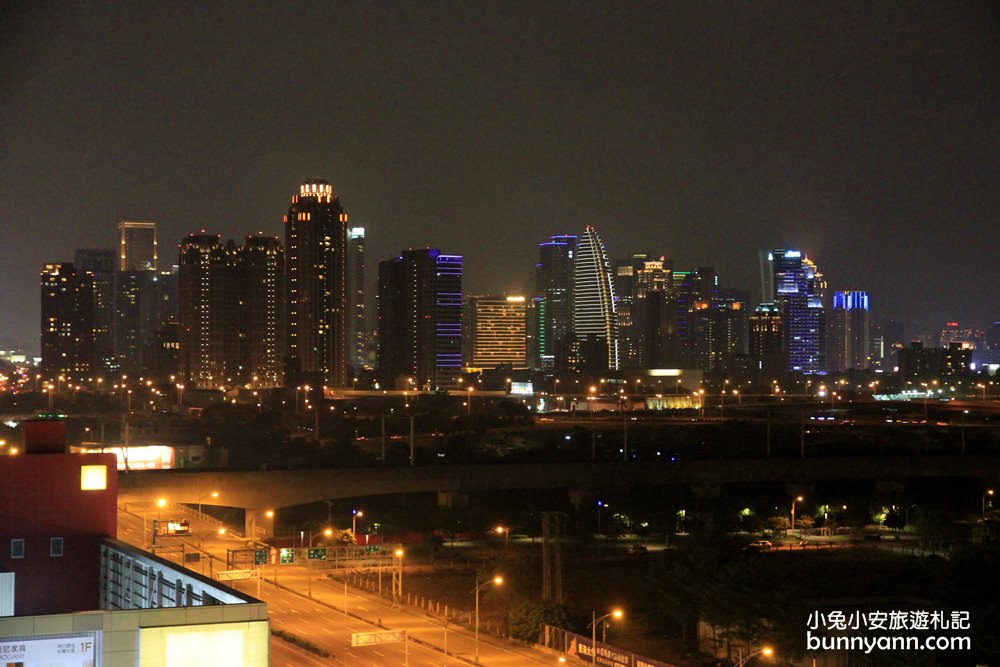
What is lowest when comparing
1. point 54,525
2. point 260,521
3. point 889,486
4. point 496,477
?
point 889,486

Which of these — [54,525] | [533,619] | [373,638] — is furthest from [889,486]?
[54,525]

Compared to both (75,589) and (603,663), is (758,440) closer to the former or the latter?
(603,663)

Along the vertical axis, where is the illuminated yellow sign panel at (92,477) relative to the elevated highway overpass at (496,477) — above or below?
above

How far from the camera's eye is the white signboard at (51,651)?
13.7m

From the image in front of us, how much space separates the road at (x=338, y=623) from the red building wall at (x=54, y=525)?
246 inches

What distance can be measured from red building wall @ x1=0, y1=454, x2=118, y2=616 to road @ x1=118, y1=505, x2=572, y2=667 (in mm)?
6244

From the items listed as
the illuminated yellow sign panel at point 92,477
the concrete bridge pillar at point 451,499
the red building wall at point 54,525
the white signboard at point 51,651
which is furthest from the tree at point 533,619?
the concrete bridge pillar at point 451,499

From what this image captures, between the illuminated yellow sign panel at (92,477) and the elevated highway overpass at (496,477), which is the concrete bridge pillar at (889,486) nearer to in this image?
the elevated highway overpass at (496,477)

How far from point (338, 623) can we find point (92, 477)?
12.4m

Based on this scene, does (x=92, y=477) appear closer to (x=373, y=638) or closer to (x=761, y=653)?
(x=373, y=638)

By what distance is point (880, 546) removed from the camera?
2130 inches

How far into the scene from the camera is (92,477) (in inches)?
952

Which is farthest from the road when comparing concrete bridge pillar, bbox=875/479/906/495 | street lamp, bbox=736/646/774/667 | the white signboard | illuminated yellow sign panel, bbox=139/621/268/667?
concrete bridge pillar, bbox=875/479/906/495

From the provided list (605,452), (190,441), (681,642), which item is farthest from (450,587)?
(190,441)
